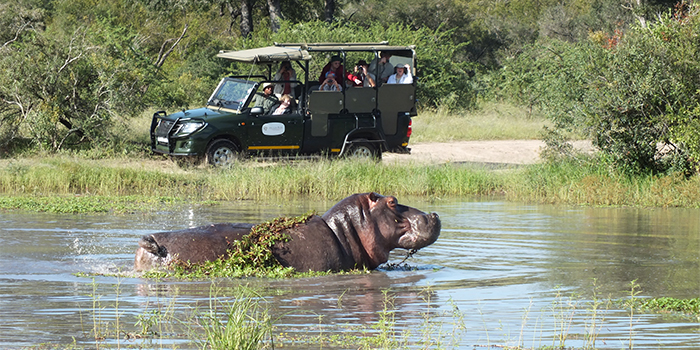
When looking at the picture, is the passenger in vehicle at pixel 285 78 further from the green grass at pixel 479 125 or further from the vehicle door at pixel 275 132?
the green grass at pixel 479 125

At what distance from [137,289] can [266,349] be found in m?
2.23

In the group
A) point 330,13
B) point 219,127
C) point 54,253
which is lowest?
point 54,253

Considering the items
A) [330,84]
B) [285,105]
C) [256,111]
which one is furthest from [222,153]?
[330,84]

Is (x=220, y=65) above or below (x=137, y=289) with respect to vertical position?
above

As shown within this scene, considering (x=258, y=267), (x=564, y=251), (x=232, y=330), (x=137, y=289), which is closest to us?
(x=232, y=330)

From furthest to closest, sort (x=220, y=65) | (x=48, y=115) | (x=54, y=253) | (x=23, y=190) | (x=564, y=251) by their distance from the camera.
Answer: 1. (x=220, y=65)
2. (x=48, y=115)
3. (x=23, y=190)
4. (x=564, y=251)
5. (x=54, y=253)

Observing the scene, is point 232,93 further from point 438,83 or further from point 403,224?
point 438,83

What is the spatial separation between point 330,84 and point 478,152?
205 inches

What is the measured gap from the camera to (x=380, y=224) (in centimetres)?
731

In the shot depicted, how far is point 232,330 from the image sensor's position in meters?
4.39

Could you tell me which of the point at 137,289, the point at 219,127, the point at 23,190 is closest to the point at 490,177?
the point at 219,127

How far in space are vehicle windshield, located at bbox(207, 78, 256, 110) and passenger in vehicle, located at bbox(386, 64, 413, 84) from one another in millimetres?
2586

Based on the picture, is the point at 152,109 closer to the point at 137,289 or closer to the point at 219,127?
the point at 219,127

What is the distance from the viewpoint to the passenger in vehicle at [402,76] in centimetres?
1664
